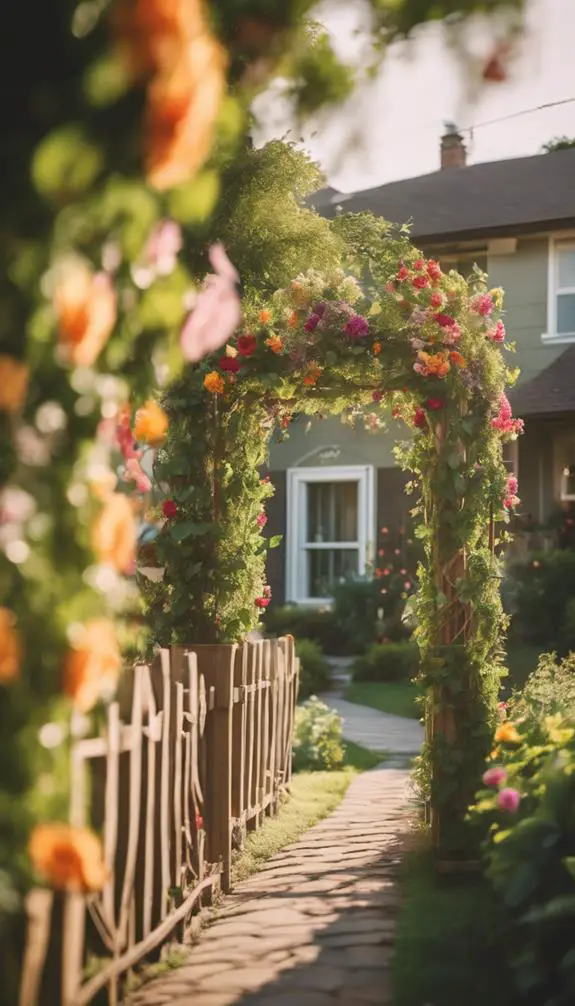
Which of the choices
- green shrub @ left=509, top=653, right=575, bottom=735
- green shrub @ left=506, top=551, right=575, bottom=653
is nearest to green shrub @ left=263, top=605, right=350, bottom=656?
green shrub @ left=506, top=551, right=575, bottom=653

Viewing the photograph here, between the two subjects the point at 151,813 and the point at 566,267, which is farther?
the point at 566,267

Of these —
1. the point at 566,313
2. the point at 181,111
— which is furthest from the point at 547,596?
the point at 181,111

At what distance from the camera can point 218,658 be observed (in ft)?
18.9

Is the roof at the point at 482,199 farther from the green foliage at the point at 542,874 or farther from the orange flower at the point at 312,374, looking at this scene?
the green foliage at the point at 542,874

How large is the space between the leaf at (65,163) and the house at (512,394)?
45.3 feet

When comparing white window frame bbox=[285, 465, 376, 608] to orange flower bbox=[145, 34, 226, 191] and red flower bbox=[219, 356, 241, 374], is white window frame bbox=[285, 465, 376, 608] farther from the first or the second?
orange flower bbox=[145, 34, 226, 191]

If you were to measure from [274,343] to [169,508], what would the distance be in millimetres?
1155

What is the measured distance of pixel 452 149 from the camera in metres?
21.6

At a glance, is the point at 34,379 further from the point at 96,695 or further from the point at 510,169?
the point at 510,169

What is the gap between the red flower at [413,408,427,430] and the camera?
6691 millimetres

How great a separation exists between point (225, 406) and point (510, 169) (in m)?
13.7

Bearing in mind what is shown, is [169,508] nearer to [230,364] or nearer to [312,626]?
[230,364]

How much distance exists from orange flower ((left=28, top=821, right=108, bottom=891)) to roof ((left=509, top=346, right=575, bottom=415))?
13.8 m

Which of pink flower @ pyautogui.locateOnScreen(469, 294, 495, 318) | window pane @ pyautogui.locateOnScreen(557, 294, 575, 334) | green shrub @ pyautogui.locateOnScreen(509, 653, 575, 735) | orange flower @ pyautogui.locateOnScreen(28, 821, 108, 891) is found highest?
window pane @ pyautogui.locateOnScreen(557, 294, 575, 334)
